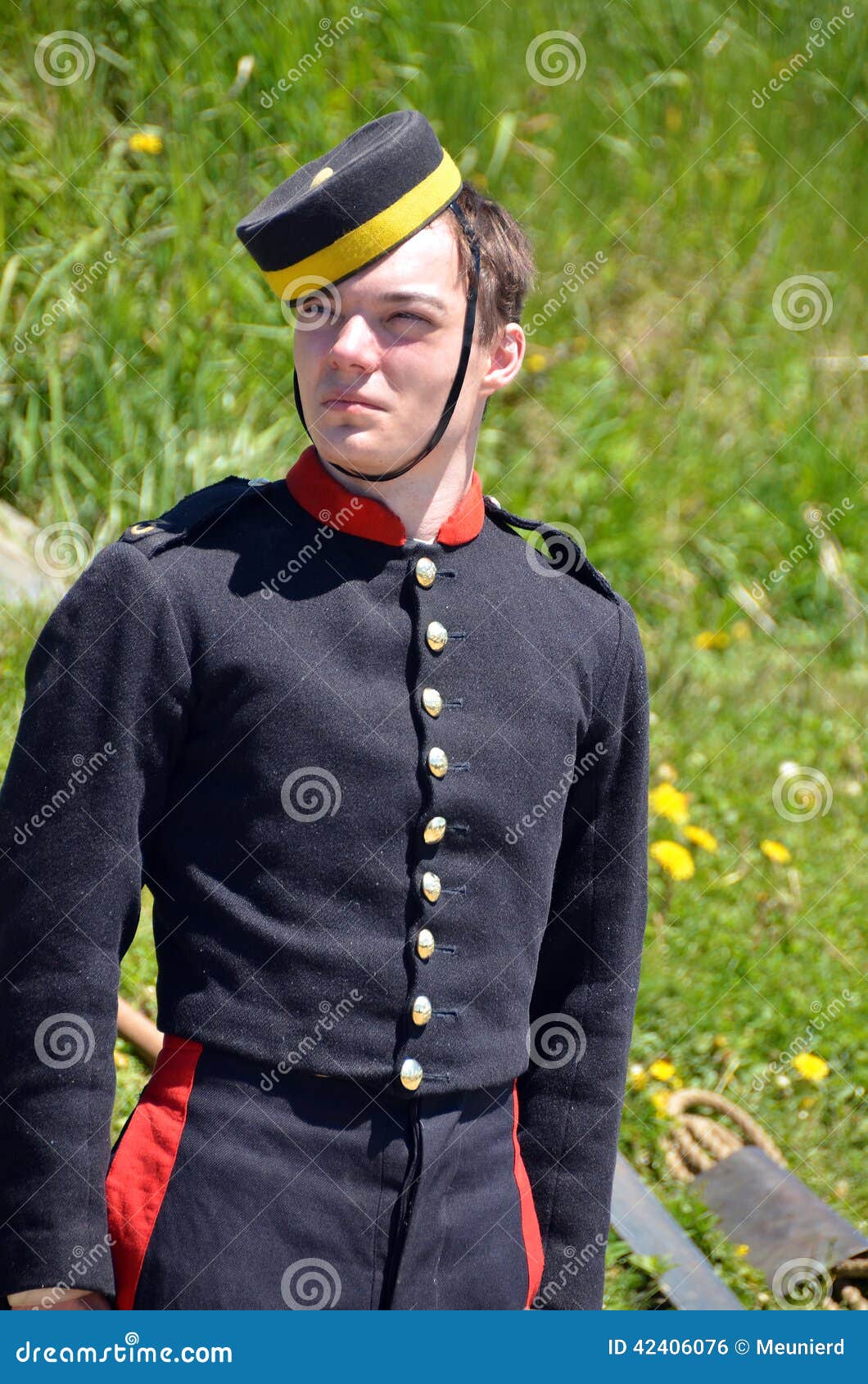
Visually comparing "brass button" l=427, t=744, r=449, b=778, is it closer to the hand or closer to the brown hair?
the brown hair

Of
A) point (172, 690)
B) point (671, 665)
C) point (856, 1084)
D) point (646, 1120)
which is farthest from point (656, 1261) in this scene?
point (671, 665)

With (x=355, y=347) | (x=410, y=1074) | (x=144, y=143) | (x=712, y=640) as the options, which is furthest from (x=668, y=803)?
(x=144, y=143)

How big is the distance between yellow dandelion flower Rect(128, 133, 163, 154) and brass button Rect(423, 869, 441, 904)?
4.28 metres

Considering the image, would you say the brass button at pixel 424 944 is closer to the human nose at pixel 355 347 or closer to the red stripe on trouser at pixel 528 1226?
the red stripe on trouser at pixel 528 1226

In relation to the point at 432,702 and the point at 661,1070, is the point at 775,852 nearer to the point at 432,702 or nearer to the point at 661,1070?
the point at 661,1070

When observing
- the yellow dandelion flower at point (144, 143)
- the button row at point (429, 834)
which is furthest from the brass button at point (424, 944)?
the yellow dandelion flower at point (144, 143)

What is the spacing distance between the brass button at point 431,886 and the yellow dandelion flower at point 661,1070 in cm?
217

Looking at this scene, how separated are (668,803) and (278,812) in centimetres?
271

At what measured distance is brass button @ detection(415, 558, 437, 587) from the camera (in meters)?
1.93

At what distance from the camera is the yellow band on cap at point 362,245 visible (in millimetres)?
1835

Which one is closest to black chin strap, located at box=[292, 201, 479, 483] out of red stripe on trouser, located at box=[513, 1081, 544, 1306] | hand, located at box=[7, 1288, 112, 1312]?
red stripe on trouser, located at box=[513, 1081, 544, 1306]

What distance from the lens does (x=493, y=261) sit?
201cm

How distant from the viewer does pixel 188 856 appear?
5.93ft

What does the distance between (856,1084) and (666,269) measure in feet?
13.3
